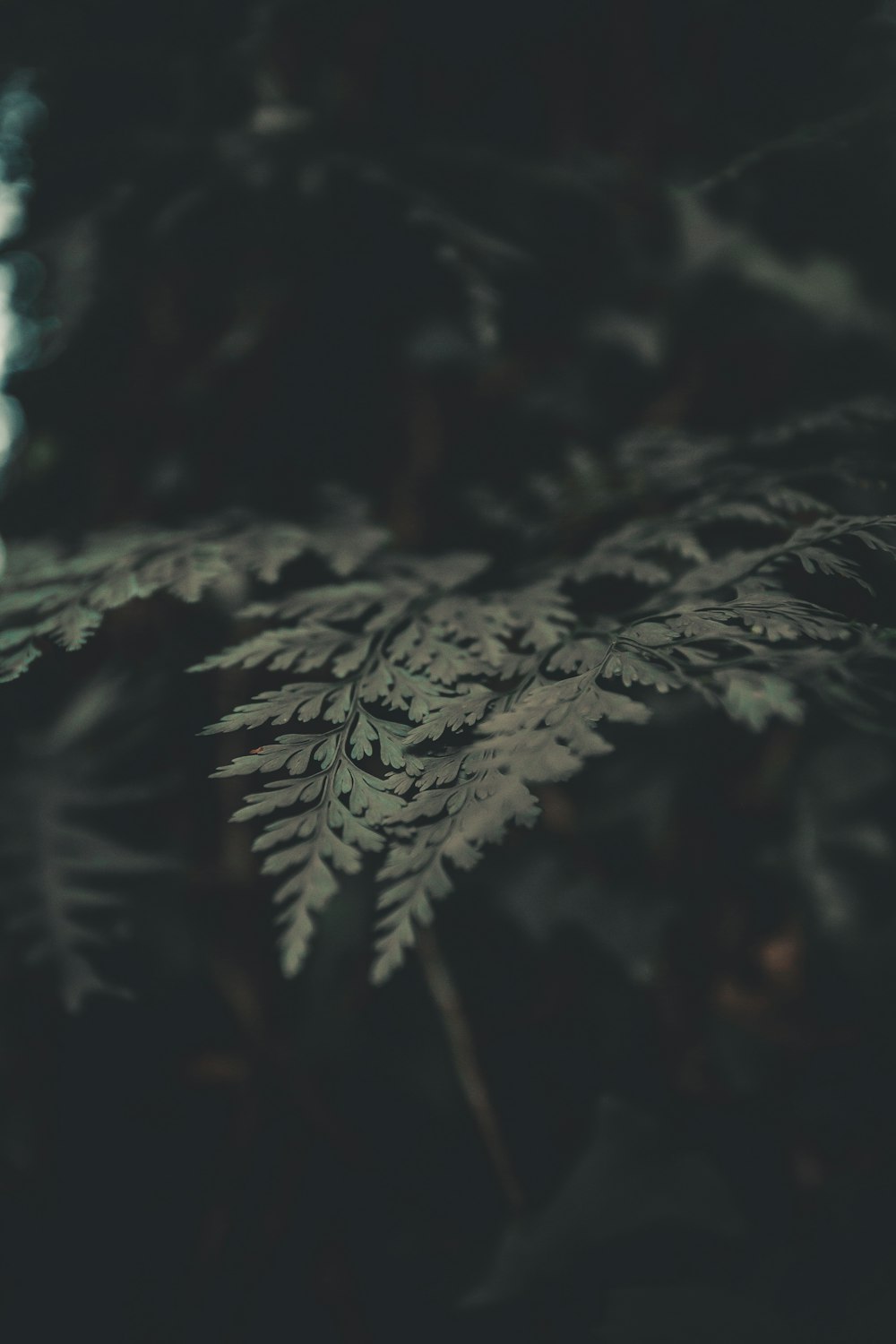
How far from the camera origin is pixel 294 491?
1.26m

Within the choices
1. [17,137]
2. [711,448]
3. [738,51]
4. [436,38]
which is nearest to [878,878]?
[711,448]

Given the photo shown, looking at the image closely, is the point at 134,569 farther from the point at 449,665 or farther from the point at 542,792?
the point at 542,792

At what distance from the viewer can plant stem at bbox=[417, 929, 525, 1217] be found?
1085 mm

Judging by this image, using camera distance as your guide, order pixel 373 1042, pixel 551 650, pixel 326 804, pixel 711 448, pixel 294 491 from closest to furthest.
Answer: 1. pixel 326 804
2. pixel 551 650
3. pixel 711 448
4. pixel 373 1042
5. pixel 294 491

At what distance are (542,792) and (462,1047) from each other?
1.16 ft

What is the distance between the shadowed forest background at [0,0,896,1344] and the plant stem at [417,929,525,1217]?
0.4 inches

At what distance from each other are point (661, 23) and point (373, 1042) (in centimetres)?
152

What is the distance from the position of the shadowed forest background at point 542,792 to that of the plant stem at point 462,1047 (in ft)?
0.04

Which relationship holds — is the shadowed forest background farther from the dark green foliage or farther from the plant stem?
the dark green foliage

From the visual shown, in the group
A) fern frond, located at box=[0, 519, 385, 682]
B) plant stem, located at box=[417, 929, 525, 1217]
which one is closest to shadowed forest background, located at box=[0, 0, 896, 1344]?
plant stem, located at box=[417, 929, 525, 1217]

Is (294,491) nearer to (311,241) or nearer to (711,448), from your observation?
(311,241)

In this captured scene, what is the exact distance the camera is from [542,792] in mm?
1180

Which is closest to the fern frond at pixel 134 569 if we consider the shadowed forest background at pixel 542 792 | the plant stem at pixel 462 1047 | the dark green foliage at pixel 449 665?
the dark green foliage at pixel 449 665

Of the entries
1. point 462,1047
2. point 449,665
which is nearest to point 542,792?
point 462,1047
